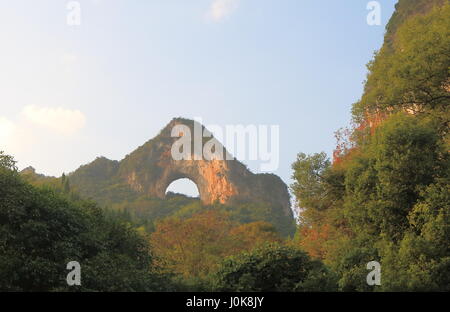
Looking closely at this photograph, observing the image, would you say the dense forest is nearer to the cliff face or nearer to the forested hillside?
the forested hillside

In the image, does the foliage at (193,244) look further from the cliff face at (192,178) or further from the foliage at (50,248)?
the cliff face at (192,178)

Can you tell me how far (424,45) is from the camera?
74.4ft

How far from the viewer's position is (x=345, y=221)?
82.0 feet

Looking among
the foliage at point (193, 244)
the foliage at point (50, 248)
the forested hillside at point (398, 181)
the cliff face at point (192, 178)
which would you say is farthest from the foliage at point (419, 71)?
the cliff face at point (192, 178)

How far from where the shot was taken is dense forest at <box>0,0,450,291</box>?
1463 cm

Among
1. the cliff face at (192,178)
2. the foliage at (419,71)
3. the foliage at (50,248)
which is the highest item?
the cliff face at (192,178)

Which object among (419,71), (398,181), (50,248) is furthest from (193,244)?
(50,248)

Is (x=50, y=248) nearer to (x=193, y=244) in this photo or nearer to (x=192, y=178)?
(x=193, y=244)

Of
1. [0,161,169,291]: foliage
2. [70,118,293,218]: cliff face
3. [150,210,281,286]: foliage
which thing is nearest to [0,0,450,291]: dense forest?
[0,161,169,291]: foliage

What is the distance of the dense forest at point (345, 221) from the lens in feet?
48.0

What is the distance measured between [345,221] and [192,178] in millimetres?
113624

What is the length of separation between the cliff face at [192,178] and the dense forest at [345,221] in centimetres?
10394

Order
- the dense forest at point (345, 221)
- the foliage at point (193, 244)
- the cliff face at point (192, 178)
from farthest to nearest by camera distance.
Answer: the cliff face at point (192, 178) → the foliage at point (193, 244) → the dense forest at point (345, 221)

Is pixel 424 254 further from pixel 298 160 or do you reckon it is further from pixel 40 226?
pixel 40 226
